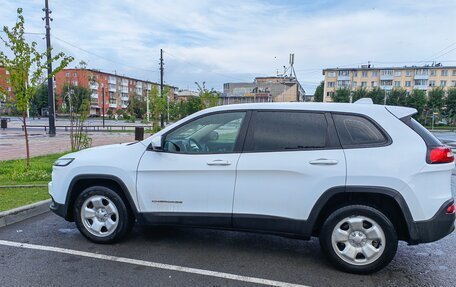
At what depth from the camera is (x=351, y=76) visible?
283 feet

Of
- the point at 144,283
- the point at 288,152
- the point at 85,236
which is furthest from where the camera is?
the point at 85,236

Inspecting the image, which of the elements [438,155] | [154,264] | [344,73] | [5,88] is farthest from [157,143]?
[344,73]

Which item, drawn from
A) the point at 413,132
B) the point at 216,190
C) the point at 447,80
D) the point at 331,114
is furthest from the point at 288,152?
the point at 447,80

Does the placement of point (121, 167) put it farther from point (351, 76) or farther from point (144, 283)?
point (351, 76)

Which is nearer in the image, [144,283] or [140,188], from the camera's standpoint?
[144,283]

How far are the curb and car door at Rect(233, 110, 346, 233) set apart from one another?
3.51m

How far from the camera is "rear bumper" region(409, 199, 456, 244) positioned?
3.16 meters

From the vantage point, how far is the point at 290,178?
11.0 ft

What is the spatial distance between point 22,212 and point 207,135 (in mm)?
3329

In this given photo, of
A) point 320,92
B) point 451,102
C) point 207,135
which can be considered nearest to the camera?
point 207,135

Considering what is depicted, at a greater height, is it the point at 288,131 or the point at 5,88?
the point at 5,88

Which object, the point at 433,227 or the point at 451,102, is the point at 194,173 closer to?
the point at 433,227

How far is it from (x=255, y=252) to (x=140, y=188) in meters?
1.55

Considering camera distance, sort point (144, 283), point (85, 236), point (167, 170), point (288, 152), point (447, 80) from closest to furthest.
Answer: point (144, 283) < point (288, 152) < point (167, 170) < point (85, 236) < point (447, 80)
